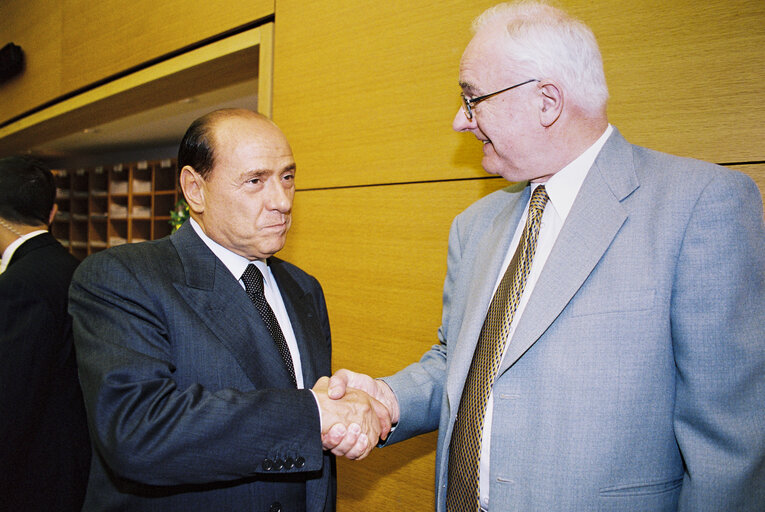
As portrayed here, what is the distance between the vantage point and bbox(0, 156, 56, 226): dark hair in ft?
6.49

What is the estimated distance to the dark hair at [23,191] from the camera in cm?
198

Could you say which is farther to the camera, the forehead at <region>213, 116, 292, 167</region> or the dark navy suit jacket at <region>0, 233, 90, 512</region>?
the dark navy suit jacket at <region>0, 233, 90, 512</region>

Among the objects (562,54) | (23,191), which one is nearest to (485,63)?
(562,54)

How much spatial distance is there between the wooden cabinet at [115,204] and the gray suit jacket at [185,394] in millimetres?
6101

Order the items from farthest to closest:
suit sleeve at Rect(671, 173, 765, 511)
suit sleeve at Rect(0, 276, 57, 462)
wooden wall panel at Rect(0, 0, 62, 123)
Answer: wooden wall panel at Rect(0, 0, 62, 123), suit sleeve at Rect(0, 276, 57, 462), suit sleeve at Rect(671, 173, 765, 511)

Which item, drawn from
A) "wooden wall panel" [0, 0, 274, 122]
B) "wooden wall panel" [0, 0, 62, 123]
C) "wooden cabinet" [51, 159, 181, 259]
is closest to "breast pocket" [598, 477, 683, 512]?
"wooden wall panel" [0, 0, 274, 122]

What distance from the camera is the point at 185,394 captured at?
3.57ft

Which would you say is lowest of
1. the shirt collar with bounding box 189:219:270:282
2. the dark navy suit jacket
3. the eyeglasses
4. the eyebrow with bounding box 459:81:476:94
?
the dark navy suit jacket

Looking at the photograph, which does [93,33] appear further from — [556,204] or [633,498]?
[633,498]

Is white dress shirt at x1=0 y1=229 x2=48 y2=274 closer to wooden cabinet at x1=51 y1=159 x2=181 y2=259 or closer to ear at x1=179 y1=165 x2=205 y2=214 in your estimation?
ear at x1=179 y1=165 x2=205 y2=214

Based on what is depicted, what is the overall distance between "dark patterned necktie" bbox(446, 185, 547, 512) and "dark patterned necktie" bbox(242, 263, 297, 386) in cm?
46

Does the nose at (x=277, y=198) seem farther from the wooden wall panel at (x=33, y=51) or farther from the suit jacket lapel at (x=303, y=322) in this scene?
the wooden wall panel at (x=33, y=51)

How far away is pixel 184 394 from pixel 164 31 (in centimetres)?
298

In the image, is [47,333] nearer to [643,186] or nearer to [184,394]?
[184,394]
